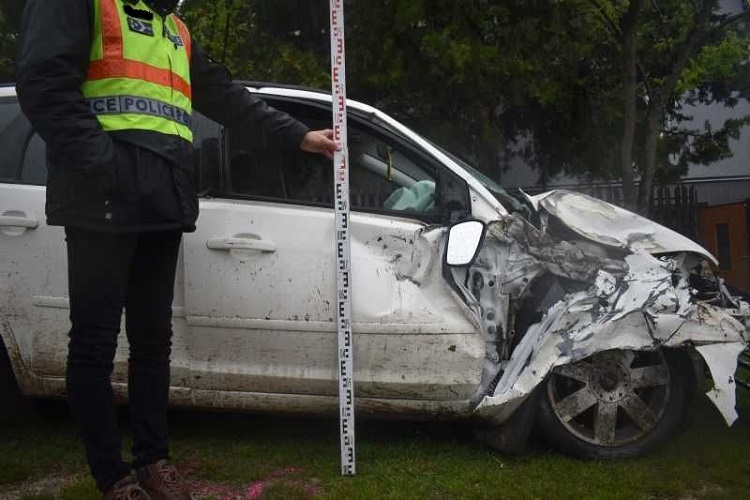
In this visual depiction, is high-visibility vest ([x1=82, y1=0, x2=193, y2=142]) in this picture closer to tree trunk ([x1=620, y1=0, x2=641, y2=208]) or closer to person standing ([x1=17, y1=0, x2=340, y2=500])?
person standing ([x1=17, y1=0, x2=340, y2=500])

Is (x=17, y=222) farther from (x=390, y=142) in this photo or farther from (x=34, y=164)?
(x=390, y=142)

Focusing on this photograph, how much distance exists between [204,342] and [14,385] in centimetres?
110

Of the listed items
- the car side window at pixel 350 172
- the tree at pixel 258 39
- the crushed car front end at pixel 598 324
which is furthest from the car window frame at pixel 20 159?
the tree at pixel 258 39

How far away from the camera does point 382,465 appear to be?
357 centimetres

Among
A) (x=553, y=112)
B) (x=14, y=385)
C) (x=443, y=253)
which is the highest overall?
(x=553, y=112)

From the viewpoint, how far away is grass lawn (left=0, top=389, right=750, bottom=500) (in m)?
3.29

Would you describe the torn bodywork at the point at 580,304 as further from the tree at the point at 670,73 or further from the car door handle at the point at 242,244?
the tree at the point at 670,73

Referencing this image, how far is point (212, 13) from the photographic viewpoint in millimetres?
9555

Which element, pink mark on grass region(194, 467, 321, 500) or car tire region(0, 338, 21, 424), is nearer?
pink mark on grass region(194, 467, 321, 500)

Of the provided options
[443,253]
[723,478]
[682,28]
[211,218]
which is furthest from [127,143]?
[682,28]

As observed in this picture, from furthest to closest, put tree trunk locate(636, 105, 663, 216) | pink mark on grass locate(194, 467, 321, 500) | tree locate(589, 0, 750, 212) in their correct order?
tree trunk locate(636, 105, 663, 216), tree locate(589, 0, 750, 212), pink mark on grass locate(194, 467, 321, 500)

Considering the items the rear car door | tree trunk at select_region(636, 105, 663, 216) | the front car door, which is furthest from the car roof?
tree trunk at select_region(636, 105, 663, 216)

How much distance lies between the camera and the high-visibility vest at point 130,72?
264 centimetres

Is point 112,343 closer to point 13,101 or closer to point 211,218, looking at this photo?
point 211,218
